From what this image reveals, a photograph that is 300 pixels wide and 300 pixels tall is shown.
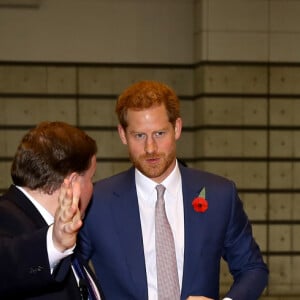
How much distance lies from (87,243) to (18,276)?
0.93 metres

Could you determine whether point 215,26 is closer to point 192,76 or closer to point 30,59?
point 192,76

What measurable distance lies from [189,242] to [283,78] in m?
5.61

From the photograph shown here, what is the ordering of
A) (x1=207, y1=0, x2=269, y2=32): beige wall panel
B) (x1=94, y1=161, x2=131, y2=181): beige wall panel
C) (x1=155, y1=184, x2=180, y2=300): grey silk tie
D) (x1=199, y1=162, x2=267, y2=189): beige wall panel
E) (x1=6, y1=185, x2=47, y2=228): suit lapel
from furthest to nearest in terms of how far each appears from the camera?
(x1=94, y1=161, x2=131, y2=181): beige wall panel, (x1=199, y1=162, x2=267, y2=189): beige wall panel, (x1=207, y1=0, x2=269, y2=32): beige wall panel, (x1=155, y1=184, x2=180, y2=300): grey silk tie, (x1=6, y1=185, x2=47, y2=228): suit lapel

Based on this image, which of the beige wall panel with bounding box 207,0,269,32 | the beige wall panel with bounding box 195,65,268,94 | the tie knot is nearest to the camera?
the tie knot

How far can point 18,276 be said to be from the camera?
1590 mm

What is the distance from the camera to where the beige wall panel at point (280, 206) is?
782 centimetres

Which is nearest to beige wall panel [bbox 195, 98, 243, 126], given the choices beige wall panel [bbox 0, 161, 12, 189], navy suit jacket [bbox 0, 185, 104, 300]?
beige wall panel [bbox 0, 161, 12, 189]

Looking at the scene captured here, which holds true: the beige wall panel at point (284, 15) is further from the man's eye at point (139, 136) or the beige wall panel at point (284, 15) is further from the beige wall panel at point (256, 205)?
the man's eye at point (139, 136)

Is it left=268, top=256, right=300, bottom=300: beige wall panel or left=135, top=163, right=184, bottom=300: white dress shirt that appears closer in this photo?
left=135, top=163, right=184, bottom=300: white dress shirt

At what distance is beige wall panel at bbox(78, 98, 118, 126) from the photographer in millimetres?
7891

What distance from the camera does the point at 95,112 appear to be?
25.9ft

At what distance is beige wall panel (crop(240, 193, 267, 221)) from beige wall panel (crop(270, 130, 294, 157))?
549mm

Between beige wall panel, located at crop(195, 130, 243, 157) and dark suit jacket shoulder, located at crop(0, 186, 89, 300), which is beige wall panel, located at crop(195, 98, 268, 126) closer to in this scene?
beige wall panel, located at crop(195, 130, 243, 157)

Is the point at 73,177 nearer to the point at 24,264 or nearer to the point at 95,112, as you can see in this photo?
the point at 24,264
